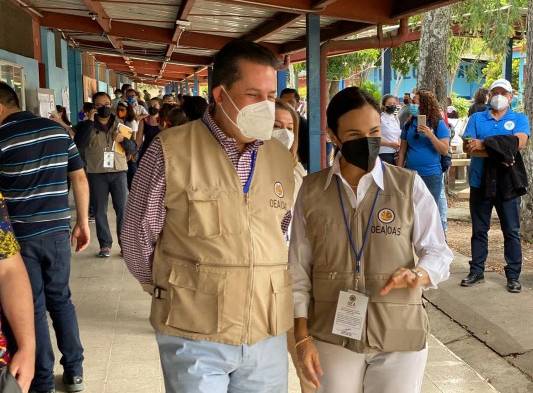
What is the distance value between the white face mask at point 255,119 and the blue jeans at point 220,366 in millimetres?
674

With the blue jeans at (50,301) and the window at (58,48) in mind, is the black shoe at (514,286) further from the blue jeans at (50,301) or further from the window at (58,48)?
the window at (58,48)

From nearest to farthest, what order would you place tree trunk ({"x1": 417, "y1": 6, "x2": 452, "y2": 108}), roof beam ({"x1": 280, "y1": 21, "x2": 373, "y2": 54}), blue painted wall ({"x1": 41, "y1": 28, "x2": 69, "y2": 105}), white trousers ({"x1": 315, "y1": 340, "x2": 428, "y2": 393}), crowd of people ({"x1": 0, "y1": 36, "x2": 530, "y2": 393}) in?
crowd of people ({"x1": 0, "y1": 36, "x2": 530, "y2": 393}) < white trousers ({"x1": 315, "y1": 340, "x2": 428, "y2": 393}) < roof beam ({"x1": 280, "y1": 21, "x2": 373, "y2": 54}) < blue painted wall ({"x1": 41, "y1": 28, "x2": 69, "y2": 105}) < tree trunk ({"x1": 417, "y1": 6, "x2": 452, "y2": 108})

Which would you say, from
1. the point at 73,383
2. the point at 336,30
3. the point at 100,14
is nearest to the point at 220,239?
the point at 73,383

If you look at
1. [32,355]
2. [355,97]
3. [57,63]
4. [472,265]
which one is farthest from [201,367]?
[57,63]

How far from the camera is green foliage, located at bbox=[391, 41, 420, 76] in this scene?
19.7 meters

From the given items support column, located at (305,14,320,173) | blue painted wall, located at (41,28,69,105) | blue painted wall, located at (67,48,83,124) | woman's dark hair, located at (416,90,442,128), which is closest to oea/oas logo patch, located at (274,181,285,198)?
support column, located at (305,14,320,173)

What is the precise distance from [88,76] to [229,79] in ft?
54.7

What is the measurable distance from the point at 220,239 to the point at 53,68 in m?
10.4

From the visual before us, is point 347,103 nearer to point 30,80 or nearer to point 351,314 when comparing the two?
point 351,314

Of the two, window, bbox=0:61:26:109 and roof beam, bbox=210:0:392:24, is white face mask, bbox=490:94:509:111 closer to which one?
roof beam, bbox=210:0:392:24

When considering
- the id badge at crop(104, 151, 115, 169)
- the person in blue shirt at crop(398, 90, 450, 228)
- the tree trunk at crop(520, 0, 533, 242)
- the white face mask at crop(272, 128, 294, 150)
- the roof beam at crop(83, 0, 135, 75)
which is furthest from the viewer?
the roof beam at crop(83, 0, 135, 75)

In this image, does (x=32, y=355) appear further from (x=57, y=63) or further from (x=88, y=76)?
(x=88, y=76)

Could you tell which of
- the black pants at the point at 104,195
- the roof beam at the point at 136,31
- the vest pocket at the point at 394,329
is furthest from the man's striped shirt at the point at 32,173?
the roof beam at the point at 136,31

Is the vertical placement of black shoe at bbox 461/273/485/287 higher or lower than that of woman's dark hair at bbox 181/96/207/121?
lower
